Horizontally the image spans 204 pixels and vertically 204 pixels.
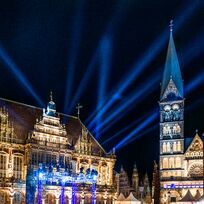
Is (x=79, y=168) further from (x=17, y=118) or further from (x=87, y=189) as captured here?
(x=17, y=118)

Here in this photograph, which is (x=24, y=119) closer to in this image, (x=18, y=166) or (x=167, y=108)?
(x=18, y=166)

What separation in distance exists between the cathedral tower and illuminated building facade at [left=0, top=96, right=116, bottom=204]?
1412cm

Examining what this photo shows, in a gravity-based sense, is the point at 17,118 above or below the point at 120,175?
above

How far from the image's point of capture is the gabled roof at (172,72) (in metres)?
86.2

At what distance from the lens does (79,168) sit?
226 feet

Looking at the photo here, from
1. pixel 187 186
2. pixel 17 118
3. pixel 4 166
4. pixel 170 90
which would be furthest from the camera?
pixel 170 90

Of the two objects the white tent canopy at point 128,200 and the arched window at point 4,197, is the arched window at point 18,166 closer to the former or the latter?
the arched window at point 4,197

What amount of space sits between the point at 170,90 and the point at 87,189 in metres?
26.9

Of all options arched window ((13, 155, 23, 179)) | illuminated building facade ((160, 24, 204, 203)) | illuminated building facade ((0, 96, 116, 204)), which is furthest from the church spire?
arched window ((13, 155, 23, 179))

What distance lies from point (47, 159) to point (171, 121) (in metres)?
29.9

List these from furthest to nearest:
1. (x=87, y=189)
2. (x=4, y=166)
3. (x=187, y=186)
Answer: (x=187, y=186)
(x=87, y=189)
(x=4, y=166)

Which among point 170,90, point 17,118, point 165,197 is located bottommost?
point 165,197

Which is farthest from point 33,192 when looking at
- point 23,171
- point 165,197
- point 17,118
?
point 165,197

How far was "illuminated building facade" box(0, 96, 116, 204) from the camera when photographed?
5753 cm
